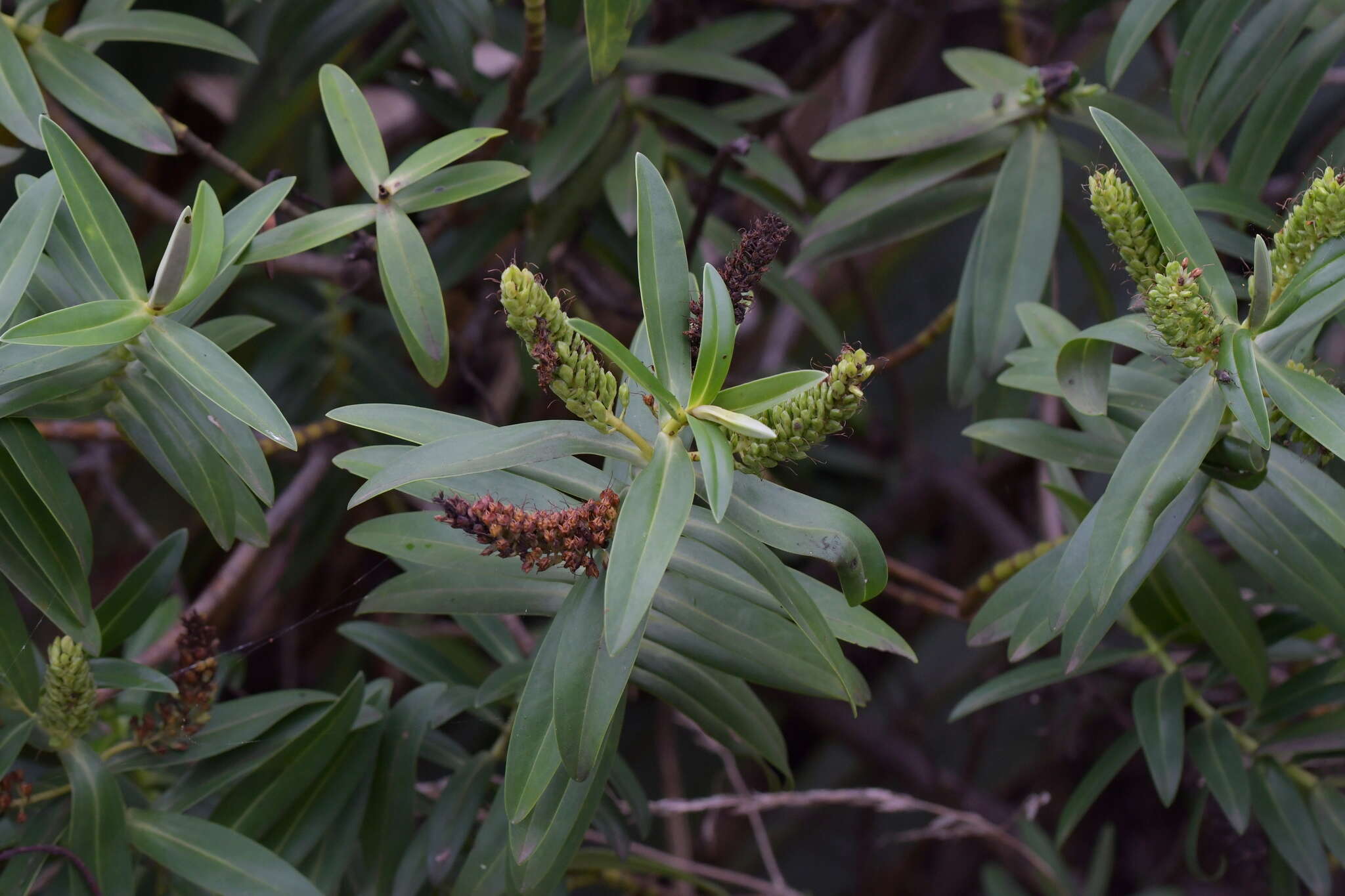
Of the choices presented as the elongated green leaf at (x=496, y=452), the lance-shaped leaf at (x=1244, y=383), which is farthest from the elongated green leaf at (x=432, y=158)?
the lance-shaped leaf at (x=1244, y=383)

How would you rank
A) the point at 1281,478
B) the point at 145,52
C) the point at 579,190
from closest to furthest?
1. the point at 1281,478
2. the point at 579,190
3. the point at 145,52

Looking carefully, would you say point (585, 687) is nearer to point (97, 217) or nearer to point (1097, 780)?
point (97, 217)

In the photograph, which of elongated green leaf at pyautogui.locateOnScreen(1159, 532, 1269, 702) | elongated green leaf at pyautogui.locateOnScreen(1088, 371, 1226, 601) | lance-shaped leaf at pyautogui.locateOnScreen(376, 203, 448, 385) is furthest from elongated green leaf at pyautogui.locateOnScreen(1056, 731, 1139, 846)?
lance-shaped leaf at pyautogui.locateOnScreen(376, 203, 448, 385)

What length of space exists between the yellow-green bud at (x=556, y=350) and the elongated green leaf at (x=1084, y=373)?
269 mm

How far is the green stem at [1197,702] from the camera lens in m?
0.84

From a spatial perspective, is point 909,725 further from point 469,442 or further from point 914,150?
point 469,442

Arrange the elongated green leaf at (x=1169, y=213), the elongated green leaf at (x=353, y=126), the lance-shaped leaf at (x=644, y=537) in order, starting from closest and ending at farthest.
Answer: the lance-shaped leaf at (x=644, y=537) < the elongated green leaf at (x=1169, y=213) < the elongated green leaf at (x=353, y=126)

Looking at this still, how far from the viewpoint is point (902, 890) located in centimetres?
190

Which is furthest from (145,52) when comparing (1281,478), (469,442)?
(1281,478)

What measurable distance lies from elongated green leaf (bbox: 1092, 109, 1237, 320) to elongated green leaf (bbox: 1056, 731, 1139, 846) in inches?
17.4

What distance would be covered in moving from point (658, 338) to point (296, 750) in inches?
16.6

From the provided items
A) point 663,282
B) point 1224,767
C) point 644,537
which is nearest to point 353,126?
point 663,282

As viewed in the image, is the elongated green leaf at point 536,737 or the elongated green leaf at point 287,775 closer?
the elongated green leaf at point 536,737

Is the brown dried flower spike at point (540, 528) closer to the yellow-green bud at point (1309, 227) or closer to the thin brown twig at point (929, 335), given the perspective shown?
the yellow-green bud at point (1309, 227)
